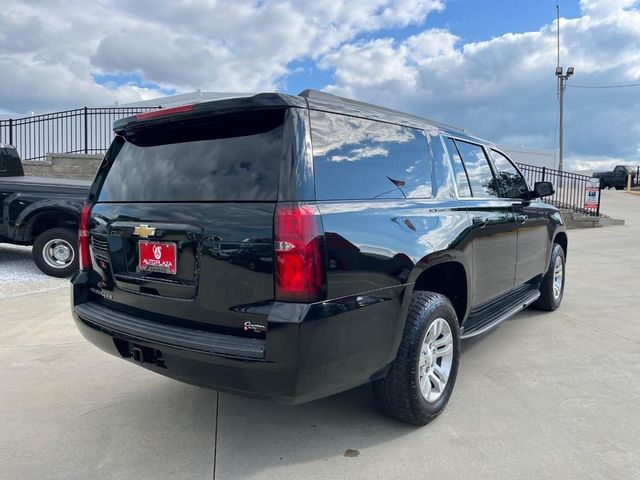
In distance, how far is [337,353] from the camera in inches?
97.3

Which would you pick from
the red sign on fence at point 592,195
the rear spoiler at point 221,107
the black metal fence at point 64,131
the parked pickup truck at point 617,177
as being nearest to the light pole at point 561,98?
the parked pickup truck at point 617,177

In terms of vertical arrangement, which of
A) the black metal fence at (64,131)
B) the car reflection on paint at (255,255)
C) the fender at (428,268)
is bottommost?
the fender at (428,268)

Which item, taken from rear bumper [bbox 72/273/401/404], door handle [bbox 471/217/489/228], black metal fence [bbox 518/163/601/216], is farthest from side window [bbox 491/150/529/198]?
black metal fence [bbox 518/163/601/216]

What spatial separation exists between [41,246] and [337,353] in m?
6.38

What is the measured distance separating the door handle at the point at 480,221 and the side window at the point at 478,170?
8.8 inches

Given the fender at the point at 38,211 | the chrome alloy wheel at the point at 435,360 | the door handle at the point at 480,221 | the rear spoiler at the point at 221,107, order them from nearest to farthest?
the rear spoiler at the point at 221,107
the chrome alloy wheel at the point at 435,360
the door handle at the point at 480,221
the fender at the point at 38,211

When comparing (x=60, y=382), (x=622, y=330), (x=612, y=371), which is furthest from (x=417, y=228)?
(x=622, y=330)

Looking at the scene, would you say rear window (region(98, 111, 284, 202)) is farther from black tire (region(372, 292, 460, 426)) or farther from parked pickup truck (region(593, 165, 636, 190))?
parked pickup truck (region(593, 165, 636, 190))

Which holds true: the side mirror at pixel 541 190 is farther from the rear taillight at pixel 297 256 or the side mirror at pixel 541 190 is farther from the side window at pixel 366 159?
the rear taillight at pixel 297 256

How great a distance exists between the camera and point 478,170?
4207 mm

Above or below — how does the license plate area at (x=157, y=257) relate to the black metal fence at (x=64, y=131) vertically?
below

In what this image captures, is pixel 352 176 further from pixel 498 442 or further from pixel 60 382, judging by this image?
pixel 60 382

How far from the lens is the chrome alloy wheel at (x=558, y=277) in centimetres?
577

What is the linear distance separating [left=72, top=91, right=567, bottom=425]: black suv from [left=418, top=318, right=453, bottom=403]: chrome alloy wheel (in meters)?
0.01
